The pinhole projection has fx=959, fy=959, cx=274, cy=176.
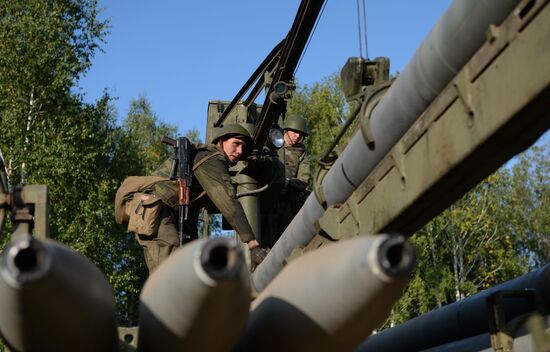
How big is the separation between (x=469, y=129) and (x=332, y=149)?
2324 mm

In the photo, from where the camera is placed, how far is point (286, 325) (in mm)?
2318

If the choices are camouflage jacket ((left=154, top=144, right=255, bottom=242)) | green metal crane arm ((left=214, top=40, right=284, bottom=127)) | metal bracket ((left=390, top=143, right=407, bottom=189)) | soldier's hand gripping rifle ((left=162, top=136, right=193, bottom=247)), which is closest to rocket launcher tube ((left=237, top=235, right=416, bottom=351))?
metal bracket ((left=390, top=143, right=407, bottom=189))

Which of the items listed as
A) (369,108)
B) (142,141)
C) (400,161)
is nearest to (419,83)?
(400,161)

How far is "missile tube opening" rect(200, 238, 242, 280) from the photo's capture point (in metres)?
2.10

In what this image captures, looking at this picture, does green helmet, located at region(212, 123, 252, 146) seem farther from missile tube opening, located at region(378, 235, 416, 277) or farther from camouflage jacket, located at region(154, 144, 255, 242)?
missile tube opening, located at region(378, 235, 416, 277)

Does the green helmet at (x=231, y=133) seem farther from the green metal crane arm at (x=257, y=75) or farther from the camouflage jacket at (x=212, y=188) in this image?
the green metal crane arm at (x=257, y=75)

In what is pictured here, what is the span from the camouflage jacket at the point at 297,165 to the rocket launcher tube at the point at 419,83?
14.9 ft

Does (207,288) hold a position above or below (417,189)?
below

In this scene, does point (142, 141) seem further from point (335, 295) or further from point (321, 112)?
point (335, 295)

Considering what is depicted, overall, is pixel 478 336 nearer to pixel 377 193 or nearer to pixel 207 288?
pixel 377 193

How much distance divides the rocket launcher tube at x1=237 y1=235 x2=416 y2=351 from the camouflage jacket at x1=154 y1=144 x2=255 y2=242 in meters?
4.32

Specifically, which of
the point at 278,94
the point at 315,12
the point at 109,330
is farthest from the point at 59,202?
the point at 109,330

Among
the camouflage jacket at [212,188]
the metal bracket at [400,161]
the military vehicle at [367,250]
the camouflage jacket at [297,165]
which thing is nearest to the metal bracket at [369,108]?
the military vehicle at [367,250]

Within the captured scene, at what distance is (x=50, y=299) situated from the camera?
2094 millimetres
